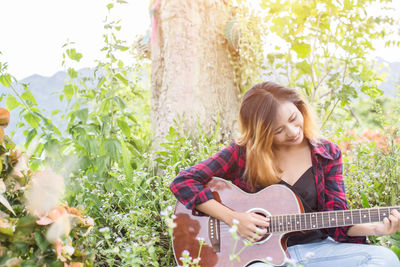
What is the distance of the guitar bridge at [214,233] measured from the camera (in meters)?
2.08

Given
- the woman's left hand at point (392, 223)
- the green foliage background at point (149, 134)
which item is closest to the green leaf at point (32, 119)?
the green foliage background at point (149, 134)

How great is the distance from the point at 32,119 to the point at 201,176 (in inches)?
53.2

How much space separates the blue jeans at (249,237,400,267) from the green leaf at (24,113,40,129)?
5.86 feet

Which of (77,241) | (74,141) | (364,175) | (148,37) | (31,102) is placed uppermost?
(148,37)

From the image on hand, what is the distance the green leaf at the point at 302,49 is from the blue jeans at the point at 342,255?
206 cm

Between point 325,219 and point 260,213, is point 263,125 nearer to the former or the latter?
point 260,213

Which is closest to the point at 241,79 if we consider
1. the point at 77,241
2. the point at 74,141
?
the point at 74,141

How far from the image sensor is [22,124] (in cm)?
289

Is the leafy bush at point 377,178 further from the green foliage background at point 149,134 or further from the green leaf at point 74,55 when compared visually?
the green leaf at point 74,55

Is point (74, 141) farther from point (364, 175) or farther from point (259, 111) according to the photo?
point (364, 175)

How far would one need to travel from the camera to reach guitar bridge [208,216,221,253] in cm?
208

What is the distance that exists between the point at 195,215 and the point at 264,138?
56cm

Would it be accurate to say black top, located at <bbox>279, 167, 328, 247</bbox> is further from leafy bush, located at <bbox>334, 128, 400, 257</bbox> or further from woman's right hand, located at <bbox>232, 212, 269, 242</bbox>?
leafy bush, located at <bbox>334, 128, 400, 257</bbox>

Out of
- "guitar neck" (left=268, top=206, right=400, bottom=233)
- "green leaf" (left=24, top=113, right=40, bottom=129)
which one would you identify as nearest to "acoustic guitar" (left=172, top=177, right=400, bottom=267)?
"guitar neck" (left=268, top=206, right=400, bottom=233)
